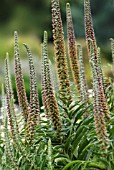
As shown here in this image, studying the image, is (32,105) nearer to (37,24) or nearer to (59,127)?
(59,127)

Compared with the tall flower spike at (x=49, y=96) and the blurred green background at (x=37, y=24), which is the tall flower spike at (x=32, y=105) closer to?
the tall flower spike at (x=49, y=96)

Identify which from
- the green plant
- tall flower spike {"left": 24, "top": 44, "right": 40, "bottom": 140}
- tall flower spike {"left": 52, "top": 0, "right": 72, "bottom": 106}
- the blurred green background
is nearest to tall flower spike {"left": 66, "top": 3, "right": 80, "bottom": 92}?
the green plant

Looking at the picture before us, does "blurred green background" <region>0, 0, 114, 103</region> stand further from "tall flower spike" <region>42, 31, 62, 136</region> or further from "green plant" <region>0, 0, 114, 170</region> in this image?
"tall flower spike" <region>42, 31, 62, 136</region>

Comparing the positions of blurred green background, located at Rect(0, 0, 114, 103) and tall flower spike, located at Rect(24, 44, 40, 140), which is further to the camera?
blurred green background, located at Rect(0, 0, 114, 103)

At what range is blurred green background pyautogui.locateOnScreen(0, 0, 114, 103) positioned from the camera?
56.5 feet

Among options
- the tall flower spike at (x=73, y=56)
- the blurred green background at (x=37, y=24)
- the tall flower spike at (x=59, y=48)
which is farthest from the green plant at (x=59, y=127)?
the blurred green background at (x=37, y=24)

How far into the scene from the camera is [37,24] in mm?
22344

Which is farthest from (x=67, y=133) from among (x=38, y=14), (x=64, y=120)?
(x=38, y=14)

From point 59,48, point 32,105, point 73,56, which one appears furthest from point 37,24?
point 32,105

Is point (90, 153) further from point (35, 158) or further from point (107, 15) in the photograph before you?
point (107, 15)

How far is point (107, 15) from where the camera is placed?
18.3m

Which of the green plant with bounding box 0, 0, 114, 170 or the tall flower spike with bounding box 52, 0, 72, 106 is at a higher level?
the tall flower spike with bounding box 52, 0, 72, 106

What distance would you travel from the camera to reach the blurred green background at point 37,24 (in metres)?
17.2

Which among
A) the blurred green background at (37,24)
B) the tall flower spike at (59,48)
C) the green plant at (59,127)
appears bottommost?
the green plant at (59,127)
